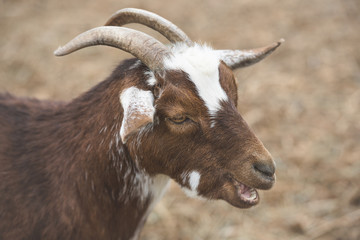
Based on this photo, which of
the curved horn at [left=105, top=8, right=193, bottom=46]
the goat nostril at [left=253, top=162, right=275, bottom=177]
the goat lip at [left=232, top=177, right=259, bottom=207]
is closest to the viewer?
the goat nostril at [left=253, top=162, right=275, bottom=177]

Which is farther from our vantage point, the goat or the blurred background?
the blurred background

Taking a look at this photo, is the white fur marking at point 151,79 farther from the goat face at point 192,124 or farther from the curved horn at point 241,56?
the curved horn at point 241,56

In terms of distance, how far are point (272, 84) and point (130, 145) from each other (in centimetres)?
435

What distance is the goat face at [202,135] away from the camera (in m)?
2.50

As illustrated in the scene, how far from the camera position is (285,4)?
8.75 m

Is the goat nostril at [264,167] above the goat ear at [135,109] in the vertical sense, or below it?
below

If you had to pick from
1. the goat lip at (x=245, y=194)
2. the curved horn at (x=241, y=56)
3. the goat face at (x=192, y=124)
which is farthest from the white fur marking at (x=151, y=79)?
the goat lip at (x=245, y=194)

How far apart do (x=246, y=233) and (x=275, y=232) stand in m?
0.31

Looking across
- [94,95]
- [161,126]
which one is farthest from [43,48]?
[161,126]

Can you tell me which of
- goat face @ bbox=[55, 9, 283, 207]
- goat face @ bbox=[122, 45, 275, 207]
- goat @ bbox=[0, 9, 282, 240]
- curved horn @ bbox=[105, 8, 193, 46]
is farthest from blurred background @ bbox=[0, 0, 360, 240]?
goat face @ bbox=[122, 45, 275, 207]

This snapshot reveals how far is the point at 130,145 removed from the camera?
269 cm

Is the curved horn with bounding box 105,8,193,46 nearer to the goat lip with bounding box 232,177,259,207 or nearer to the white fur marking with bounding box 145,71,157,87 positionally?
the white fur marking with bounding box 145,71,157,87

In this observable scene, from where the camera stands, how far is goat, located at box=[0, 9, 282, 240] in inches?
99.4

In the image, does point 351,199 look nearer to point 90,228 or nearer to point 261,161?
point 261,161
